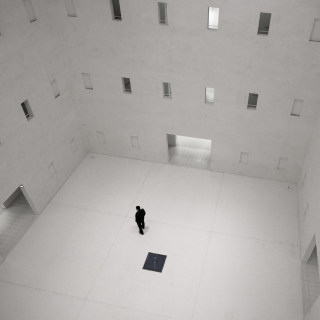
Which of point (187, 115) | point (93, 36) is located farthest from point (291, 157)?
point (93, 36)

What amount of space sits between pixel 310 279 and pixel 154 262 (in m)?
6.33

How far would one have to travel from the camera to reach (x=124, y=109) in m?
18.2

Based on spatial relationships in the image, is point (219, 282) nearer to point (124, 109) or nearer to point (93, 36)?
point (124, 109)

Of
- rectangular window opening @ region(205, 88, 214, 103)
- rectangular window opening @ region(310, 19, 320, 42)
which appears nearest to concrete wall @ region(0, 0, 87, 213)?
rectangular window opening @ region(205, 88, 214, 103)

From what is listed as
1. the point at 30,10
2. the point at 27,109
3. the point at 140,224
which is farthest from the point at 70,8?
the point at 140,224

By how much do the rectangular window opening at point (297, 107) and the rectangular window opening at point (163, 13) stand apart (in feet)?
21.7

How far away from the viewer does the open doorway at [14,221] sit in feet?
53.5

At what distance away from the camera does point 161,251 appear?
15.4 metres

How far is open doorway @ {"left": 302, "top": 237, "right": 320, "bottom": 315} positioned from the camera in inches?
524

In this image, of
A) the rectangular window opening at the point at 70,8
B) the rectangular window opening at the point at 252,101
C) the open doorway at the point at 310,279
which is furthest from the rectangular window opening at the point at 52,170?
the open doorway at the point at 310,279

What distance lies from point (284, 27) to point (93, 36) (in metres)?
8.22

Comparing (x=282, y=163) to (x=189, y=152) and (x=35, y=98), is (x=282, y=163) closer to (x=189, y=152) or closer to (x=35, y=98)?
(x=189, y=152)

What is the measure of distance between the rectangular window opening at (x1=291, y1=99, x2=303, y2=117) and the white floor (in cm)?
410

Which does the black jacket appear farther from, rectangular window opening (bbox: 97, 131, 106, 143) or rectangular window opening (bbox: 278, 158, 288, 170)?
rectangular window opening (bbox: 278, 158, 288, 170)
